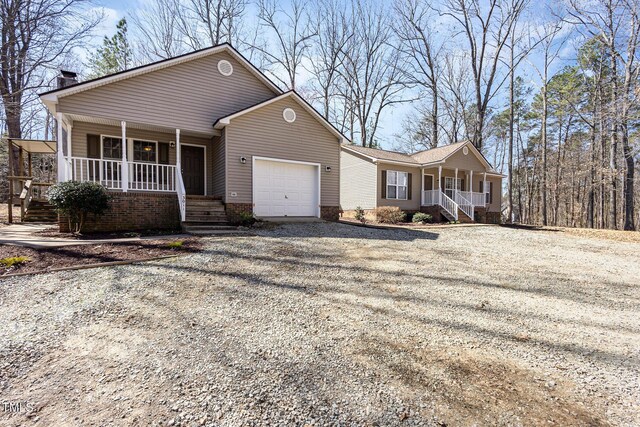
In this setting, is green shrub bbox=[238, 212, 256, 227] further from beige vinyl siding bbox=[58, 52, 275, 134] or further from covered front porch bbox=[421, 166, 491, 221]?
covered front porch bbox=[421, 166, 491, 221]

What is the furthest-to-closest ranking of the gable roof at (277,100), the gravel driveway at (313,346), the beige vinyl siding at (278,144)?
the beige vinyl siding at (278,144)
the gable roof at (277,100)
the gravel driveway at (313,346)

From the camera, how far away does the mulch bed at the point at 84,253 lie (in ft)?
16.2

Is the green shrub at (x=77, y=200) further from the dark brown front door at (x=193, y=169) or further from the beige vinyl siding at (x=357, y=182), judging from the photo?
the beige vinyl siding at (x=357, y=182)

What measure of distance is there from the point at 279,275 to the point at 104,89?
8992mm

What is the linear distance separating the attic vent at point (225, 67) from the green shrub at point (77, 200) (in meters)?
6.20

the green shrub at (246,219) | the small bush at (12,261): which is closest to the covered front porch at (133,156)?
the green shrub at (246,219)

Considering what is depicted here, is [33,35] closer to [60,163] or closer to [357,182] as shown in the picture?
[60,163]

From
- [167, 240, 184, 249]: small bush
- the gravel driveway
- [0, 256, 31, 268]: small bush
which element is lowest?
the gravel driveway

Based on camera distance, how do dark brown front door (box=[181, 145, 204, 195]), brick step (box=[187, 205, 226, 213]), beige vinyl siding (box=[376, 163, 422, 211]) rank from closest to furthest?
brick step (box=[187, 205, 226, 213]) < dark brown front door (box=[181, 145, 204, 195]) < beige vinyl siding (box=[376, 163, 422, 211])

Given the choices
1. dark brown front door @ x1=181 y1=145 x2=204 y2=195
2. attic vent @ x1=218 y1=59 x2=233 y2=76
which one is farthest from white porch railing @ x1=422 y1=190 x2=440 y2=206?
dark brown front door @ x1=181 y1=145 x2=204 y2=195

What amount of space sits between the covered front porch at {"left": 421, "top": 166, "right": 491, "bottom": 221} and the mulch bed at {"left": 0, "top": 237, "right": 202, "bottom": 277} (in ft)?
47.1

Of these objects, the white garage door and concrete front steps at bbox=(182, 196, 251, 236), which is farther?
the white garage door

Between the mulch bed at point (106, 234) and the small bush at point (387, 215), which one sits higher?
the small bush at point (387, 215)

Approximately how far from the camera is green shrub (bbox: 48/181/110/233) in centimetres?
733
